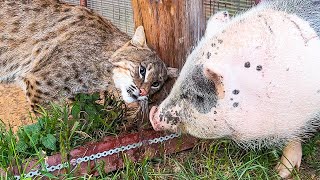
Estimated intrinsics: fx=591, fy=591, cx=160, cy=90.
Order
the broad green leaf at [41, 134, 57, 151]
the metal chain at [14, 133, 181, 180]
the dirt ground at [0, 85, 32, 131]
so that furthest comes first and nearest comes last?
the dirt ground at [0, 85, 32, 131] < the broad green leaf at [41, 134, 57, 151] < the metal chain at [14, 133, 181, 180]

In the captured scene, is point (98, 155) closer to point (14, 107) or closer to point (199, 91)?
point (199, 91)

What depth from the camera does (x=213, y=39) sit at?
3320 millimetres

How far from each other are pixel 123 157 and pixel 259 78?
1.13 metres

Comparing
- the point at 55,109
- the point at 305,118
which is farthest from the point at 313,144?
the point at 55,109

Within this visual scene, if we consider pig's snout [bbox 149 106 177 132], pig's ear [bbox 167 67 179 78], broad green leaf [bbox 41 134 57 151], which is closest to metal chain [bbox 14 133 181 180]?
broad green leaf [bbox 41 134 57 151]

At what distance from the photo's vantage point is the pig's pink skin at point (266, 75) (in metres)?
3.09

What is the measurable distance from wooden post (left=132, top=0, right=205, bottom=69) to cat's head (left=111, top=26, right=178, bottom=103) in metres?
0.18

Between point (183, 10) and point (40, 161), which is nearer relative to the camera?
point (40, 161)

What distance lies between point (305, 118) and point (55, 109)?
1.85 metres

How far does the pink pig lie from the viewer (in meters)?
3.10

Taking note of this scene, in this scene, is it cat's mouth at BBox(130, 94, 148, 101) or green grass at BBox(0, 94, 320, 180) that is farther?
cat's mouth at BBox(130, 94, 148, 101)

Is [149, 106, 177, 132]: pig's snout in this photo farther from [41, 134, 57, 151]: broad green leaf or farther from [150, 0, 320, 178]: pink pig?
[41, 134, 57, 151]: broad green leaf

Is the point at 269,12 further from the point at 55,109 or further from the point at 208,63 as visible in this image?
the point at 55,109

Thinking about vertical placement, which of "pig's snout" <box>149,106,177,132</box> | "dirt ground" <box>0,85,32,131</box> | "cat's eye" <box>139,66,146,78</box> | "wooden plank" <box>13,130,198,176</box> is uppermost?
"pig's snout" <box>149,106,177,132</box>
